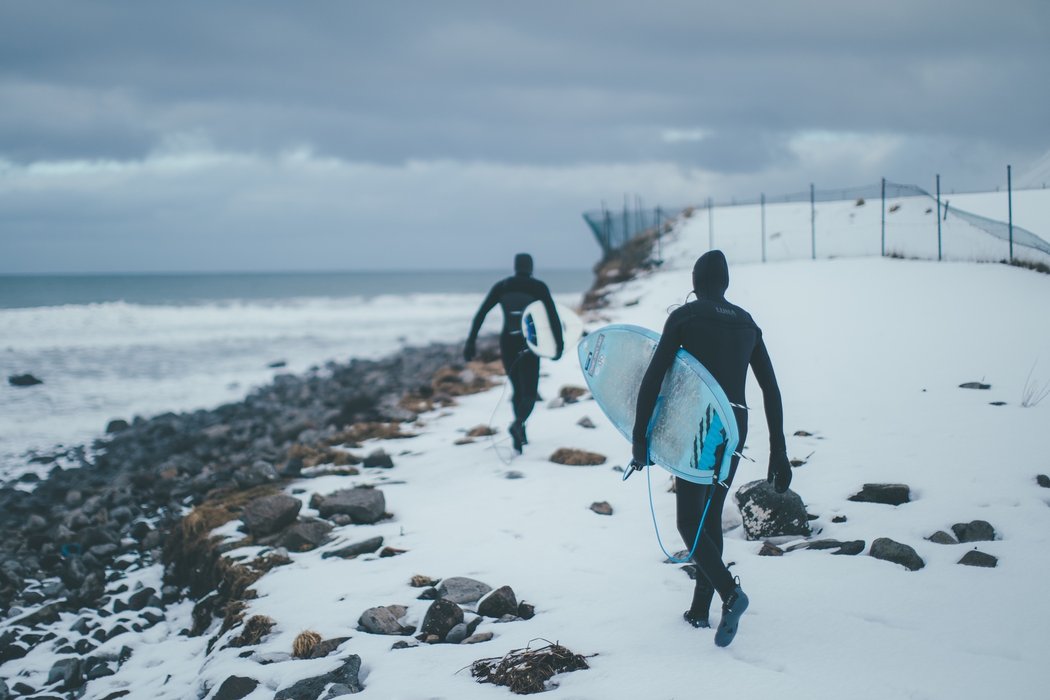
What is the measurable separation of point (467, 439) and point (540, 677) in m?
5.92

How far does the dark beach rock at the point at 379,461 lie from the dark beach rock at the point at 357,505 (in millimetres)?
1606

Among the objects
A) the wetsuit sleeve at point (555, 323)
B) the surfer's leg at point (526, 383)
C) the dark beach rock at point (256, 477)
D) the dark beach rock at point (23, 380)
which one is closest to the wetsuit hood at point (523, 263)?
the wetsuit sleeve at point (555, 323)

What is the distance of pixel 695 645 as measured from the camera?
3.85m

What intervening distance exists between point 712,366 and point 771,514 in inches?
78.8

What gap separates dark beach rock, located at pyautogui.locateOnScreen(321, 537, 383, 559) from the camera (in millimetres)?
5930

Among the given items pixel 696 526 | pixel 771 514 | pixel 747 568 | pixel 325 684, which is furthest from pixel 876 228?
pixel 325 684

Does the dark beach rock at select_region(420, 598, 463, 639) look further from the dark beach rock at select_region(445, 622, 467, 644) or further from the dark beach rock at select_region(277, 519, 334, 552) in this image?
the dark beach rock at select_region(277, 519, 334, 552)

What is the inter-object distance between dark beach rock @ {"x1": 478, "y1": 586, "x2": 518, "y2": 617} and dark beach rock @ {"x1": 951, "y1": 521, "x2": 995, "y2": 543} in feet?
9.42

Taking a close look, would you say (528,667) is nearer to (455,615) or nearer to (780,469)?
(455,615)

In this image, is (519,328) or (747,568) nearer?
(747,568)

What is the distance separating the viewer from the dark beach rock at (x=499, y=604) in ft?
15.0

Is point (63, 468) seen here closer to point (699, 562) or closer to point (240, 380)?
point (240, 380)

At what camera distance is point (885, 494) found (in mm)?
5660

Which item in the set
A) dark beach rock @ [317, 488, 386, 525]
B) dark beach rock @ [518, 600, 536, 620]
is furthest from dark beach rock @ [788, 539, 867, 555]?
dark beach rock @ [317, 488, 386, 525]
